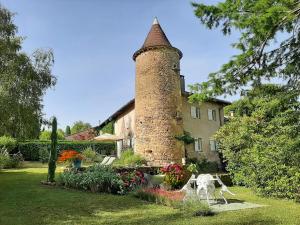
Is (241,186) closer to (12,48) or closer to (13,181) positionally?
(13,181)

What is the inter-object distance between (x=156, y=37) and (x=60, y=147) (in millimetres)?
16411

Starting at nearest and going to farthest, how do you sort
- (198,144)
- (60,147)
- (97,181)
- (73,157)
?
(97,181), (73,157), (198,144), (60,147)

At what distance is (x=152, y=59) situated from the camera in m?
26.0

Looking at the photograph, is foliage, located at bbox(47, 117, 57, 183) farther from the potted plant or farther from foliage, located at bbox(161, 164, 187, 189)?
foliage, located at bbox(161, 164, 187, 189)

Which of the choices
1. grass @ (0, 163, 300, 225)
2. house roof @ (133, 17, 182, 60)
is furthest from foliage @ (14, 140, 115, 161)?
grass @ (0, 163, 300, 225)

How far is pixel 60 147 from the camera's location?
3491cm

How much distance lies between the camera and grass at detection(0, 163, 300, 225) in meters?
8.72

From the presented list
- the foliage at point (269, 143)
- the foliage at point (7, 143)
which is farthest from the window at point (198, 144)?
the foliage at point (7, 143)

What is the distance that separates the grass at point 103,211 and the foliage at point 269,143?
112cm

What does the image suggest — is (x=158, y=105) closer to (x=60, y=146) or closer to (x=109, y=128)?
(x=109, y=128)

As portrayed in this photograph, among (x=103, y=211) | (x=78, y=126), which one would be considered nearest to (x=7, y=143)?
(x=103, y=211)

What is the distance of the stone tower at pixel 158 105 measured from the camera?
83.3ft

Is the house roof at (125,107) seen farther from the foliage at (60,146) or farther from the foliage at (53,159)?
the foliage at (53,159)

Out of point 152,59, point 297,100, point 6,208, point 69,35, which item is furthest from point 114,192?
point 152,59
